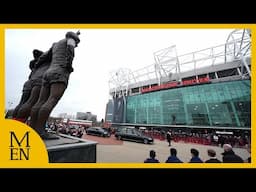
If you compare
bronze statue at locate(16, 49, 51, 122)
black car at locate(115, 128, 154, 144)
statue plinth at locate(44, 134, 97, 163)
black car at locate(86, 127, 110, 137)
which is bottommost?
black car at locate(86, 127, 110, 137)

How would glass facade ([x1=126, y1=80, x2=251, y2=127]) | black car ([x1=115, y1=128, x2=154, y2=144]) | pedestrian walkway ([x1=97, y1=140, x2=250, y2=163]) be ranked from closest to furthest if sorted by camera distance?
pedestrian walkway ([x1=97, y1=140, x2=250, y2=163]) → black car ([x1=115, y1=128, x2=154, y2=144]) → glass facade ([x1=126, y1=80, x2=251, y2=127])

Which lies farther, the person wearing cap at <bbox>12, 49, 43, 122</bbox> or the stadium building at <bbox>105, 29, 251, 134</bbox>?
the stadium building at <bbox>105, 29, 251, 134</bbox>

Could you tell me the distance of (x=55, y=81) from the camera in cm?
365

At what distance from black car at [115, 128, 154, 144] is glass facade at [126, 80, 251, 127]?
14.5 meters

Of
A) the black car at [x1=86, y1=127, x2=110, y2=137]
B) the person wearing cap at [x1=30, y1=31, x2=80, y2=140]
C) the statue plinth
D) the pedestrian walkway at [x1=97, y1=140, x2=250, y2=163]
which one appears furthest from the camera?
the black car at [x1=86, y1=127, x2=110, y2=137]

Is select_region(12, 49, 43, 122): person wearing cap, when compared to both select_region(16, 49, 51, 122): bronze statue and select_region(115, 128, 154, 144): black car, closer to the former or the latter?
select_region(16, 49, 51, 122): bronze statue

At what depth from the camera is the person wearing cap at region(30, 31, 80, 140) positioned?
11.4 feet

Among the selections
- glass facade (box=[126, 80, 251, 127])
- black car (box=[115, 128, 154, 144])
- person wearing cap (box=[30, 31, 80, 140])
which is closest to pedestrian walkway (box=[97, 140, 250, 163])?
black car (box=[115, 128, 154, 144])

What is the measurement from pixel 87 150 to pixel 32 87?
9.81 feet

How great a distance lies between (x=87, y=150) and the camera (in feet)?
11.1

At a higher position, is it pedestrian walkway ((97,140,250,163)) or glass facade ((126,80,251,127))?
glass facade ((126,80,251,127))

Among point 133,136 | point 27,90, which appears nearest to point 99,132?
point 133,136

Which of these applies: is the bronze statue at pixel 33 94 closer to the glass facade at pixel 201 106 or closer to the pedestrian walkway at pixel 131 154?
the pedestrian walkway at pixel 131 154

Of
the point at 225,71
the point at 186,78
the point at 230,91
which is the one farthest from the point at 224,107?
the point at 186,78
